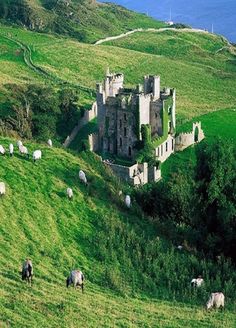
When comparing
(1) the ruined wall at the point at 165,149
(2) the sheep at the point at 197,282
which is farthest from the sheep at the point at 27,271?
(1) the ruined wall at the point at 165,149

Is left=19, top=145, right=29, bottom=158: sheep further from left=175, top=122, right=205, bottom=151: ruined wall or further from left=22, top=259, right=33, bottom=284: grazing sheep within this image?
left=175, top=122, right=205, bottom=151: ruined wall

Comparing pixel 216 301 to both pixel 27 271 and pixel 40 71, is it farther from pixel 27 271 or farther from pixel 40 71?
pixel 40 71

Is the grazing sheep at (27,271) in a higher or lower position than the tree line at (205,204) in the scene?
lower

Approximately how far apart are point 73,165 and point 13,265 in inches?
656

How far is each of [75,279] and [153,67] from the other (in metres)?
102

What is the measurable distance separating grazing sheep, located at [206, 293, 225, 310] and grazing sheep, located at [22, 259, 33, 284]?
9034 mm

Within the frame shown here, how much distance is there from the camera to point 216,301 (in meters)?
31.0

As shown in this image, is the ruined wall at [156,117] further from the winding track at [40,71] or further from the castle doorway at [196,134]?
the winding track at [40,71]

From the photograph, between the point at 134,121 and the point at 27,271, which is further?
the point at 134,121

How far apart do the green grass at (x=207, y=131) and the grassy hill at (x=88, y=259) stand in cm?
2247

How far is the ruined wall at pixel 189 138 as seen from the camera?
73250 mm

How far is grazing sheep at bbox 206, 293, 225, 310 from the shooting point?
30859 millimetres

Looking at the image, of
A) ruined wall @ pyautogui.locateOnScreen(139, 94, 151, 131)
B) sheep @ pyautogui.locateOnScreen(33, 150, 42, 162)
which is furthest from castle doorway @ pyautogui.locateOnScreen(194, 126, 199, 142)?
sheep @ pyautogui.locateOnScreen(33, 150, 42, 162)

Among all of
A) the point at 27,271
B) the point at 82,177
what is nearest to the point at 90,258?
the point at 27,271
